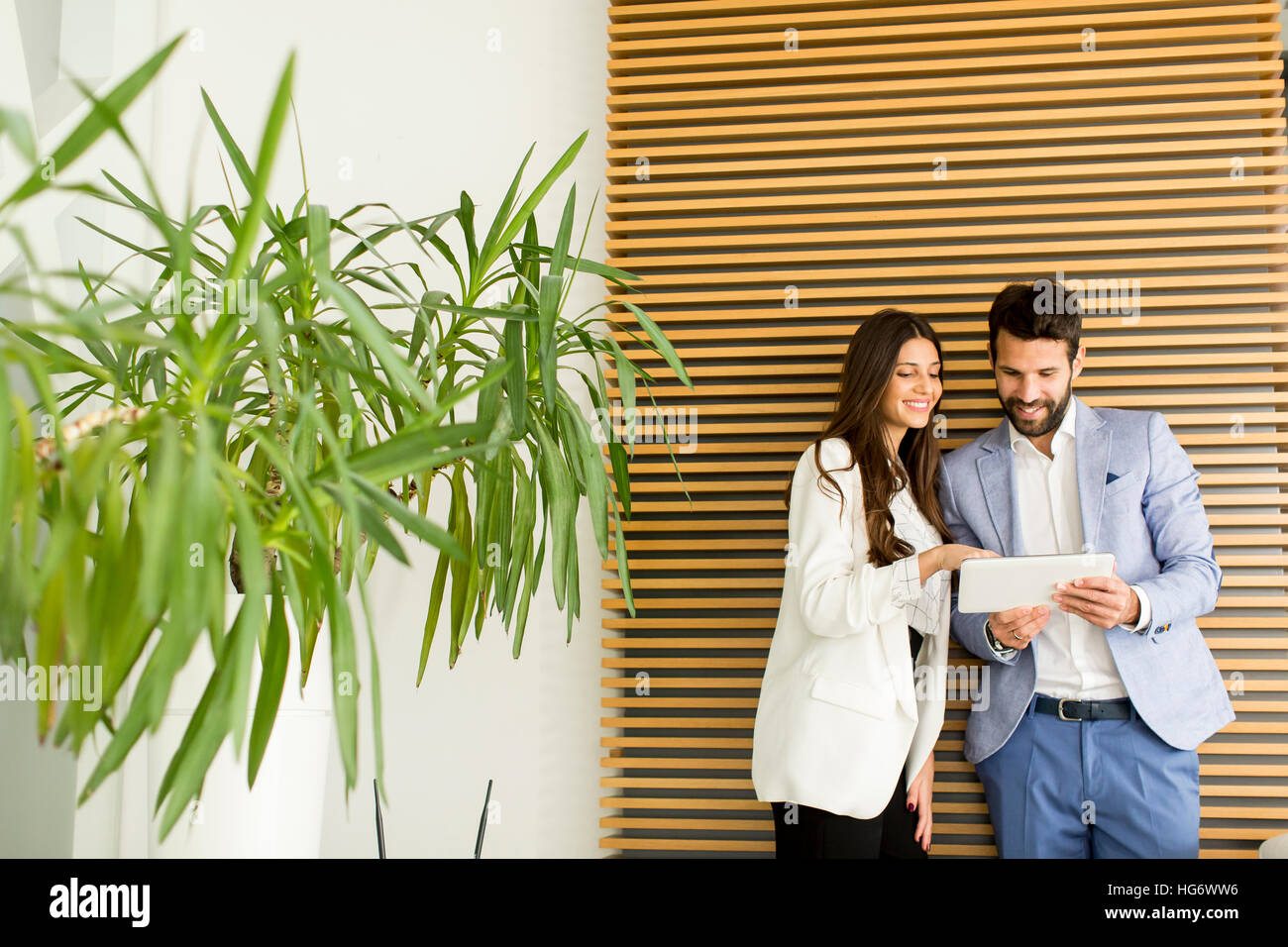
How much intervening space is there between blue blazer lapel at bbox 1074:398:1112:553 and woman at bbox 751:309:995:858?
0.34 m

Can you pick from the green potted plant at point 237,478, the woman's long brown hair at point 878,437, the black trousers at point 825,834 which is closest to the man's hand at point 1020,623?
the woman's long brown hair at point 878,437

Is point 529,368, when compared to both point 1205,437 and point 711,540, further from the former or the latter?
point 1205,437

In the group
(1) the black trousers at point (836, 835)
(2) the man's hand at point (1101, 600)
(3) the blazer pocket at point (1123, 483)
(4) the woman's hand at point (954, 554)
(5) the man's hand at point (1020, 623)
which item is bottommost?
(1) the black trousers at point (836, 835)

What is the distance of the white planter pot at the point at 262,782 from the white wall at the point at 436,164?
64 centimetres

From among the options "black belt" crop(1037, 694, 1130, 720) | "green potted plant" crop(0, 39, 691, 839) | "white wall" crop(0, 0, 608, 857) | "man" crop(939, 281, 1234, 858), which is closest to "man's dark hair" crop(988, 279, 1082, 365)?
"man" crop(939, 281, 1234, 858)

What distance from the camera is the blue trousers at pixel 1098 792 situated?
7.52 ft

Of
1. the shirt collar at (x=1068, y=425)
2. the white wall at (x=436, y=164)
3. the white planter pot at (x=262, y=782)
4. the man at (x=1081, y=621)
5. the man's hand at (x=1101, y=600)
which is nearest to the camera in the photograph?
the white planter pot at (x=262, y=782)

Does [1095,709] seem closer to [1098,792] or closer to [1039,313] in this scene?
[1098,792]

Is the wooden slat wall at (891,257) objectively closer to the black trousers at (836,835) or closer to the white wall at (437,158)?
the white wall at (437,158)

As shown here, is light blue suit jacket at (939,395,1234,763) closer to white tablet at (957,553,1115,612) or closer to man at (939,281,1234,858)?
man at (939,281,1234,858)

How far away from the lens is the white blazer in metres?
2.21

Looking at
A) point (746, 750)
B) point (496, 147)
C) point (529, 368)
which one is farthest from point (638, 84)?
point (746, 750)
